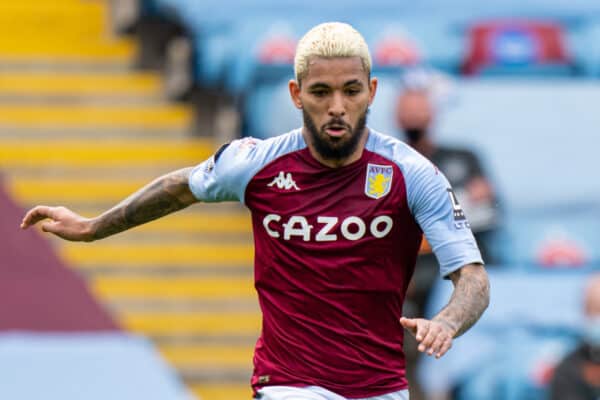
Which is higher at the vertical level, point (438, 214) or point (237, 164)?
point (237, 164)

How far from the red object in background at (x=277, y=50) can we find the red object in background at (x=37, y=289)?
189cm

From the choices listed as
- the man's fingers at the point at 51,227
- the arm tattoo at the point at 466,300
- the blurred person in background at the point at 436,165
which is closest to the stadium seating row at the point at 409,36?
the blurred person in background at the point at 436,165

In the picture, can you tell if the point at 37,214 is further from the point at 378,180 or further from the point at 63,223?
the point at 378,180

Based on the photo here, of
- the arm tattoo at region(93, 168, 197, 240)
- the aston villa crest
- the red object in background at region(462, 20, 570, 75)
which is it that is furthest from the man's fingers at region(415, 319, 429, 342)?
the red object in background at region(462, 20, 570, 75)

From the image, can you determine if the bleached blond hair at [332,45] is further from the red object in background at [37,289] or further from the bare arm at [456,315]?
the red object in background at [37,289]

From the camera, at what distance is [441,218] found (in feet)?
14.6

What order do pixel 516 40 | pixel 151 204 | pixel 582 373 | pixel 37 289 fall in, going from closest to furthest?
pixel 151 204 → pixel 582 373 → pixel 37 289 → pixel 516 40

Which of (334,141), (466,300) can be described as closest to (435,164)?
(334,141)

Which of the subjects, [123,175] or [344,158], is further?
[123,175]

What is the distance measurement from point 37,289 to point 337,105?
19.5 ft

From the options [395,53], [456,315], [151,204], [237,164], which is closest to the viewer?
[456,315]

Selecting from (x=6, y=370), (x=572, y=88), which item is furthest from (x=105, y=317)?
(x=572, y=88)

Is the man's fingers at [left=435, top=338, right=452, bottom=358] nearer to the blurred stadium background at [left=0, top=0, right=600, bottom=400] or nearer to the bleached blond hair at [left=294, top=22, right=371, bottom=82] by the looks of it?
the bleached blond hair at [left=294, top=22, right=371, bottom=82]

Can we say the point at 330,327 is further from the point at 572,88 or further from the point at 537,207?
the point at 572,88
